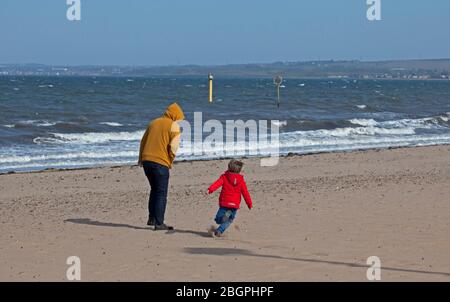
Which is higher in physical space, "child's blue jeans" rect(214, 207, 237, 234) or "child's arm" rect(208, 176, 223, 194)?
"child's arm" rect(208, 176, 223, 194)

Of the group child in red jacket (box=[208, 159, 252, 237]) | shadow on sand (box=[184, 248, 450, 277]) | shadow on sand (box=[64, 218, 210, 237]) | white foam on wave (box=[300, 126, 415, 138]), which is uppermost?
child in red jacket (box=[208, 159, 252, 237])

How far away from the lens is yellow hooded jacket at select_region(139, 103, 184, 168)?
34.6 ft

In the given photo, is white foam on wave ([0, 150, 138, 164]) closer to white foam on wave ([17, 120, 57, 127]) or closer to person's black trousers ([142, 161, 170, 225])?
white foam on wave ([17, 120, 57, 127])

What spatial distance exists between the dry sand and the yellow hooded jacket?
0.95 meters

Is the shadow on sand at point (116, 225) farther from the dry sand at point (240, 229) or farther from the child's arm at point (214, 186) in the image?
the child's arm at point (214, 186)

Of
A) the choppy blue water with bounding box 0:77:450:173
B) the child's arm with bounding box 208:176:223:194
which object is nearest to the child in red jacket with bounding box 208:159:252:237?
the child's arm with bounding box 208:176:223:194

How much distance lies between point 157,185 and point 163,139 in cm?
59

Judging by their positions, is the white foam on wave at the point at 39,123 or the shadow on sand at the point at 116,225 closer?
the shadow on sand at the point at 116,225

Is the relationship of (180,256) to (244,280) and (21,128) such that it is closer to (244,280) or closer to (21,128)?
(244,280)

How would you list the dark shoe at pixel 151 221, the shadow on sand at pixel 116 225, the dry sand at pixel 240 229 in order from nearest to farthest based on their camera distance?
the dry sand at pixel 240 229
the shadow on sand at pixel 116 225
the dark shoe at pixel 151 221

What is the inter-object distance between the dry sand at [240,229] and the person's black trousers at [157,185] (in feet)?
0.85

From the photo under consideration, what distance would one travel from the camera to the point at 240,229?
11.0m

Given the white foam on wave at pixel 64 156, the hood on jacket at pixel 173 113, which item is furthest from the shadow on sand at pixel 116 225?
the white foam on wave at pixel 64 156

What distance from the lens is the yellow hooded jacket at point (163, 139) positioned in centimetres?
1055
